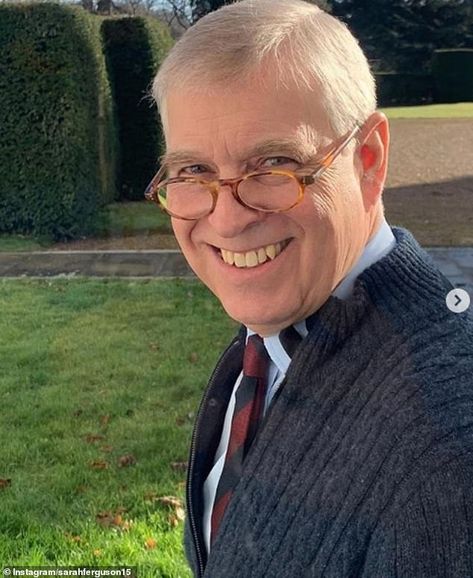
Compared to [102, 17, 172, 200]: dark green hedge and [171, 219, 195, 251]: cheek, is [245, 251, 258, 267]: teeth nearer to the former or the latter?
[171, 219, 195, 251]: cheek

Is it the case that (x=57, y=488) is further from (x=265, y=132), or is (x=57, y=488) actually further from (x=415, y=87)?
(x=415, y=87)

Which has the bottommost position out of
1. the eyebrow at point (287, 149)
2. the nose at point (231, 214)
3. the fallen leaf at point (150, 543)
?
the fallen leaf at point (150, 543)

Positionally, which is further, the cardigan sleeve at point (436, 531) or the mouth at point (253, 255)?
the mouth at point (253, 255)

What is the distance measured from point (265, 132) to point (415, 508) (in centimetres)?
55

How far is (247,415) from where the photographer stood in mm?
1534

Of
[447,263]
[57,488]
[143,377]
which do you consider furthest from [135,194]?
[57,488]

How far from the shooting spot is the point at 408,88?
31.9 metres

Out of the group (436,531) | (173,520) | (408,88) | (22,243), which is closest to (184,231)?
(436,531)

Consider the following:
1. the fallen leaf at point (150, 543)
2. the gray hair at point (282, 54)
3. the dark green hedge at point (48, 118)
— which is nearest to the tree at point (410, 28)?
the dark green hedge at point (48, 118)

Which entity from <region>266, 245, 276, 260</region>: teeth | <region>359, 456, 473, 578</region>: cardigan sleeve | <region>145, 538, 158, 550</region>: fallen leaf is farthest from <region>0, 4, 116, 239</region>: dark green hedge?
<region>359, 456, 473, 578</region>: cardigan sleeve

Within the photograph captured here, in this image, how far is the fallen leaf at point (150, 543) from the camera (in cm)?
344

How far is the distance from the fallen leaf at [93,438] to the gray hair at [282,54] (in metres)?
3.29

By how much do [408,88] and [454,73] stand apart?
1.60 metres

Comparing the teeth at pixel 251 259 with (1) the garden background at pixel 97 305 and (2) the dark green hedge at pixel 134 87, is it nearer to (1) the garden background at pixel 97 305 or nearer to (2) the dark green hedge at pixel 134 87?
(1) the garden background at pixel 97 305
